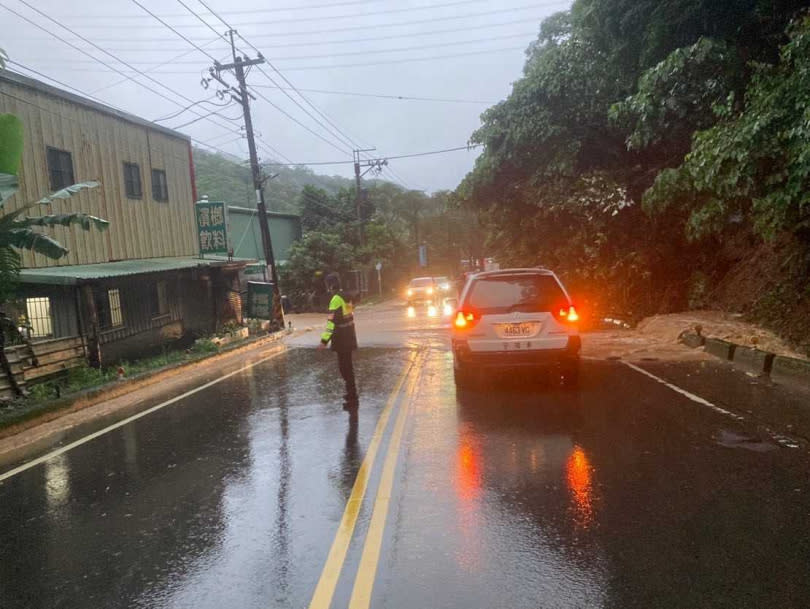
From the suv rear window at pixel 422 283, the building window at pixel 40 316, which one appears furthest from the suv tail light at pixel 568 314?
the suv rear window at pixel 422 283

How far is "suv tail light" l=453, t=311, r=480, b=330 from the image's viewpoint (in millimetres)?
8924

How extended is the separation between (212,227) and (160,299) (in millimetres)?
3588

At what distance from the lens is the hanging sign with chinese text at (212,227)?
71.5 feet

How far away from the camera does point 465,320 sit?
8.98 m

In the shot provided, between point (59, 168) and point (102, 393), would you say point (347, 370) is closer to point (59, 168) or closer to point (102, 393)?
point (102, 393)

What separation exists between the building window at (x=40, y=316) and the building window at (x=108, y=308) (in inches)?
45.4

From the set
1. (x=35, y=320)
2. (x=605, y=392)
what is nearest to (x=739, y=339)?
(x=605, y=392)

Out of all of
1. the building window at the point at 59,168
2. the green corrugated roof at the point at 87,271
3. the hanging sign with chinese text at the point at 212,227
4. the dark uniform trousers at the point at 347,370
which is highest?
the building window at the point at 59,168

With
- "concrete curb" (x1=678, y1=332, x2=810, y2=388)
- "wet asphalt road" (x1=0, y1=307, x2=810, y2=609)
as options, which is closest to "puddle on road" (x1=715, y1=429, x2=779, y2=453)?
"wet asphalt road" (x1=0, y1=307, x2=810, y2=609)

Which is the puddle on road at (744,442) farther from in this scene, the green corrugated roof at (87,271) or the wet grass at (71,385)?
the green corrugated roof at (87,271)

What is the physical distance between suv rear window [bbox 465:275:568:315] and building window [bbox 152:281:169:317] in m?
12.6

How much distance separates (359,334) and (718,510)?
16368 millimetres

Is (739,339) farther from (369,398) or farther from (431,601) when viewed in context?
(431,601)

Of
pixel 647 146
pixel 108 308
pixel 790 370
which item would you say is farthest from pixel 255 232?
pixel 790 370
